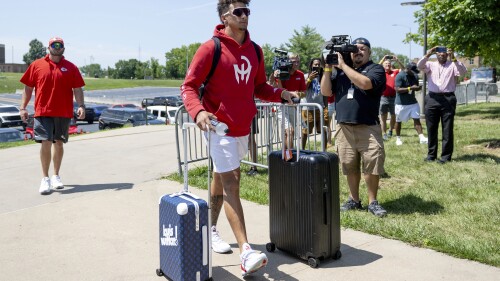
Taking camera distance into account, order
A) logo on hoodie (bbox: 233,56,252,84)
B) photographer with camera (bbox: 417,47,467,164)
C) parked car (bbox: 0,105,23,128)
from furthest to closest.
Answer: parked car (bbox: 0,105,23,128)
photographer with camera (bbox: 417,47,467,164)
logo on hoodie (bbox: 233,56,252,84)

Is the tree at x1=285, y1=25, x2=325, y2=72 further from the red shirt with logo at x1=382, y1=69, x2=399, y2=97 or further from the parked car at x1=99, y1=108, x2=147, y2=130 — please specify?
the red shirt with logo at x1=382, y1=69, x2=399, y2=97

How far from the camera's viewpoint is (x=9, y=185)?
6.88 m

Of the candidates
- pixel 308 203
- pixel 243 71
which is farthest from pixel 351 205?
pixel 243 71

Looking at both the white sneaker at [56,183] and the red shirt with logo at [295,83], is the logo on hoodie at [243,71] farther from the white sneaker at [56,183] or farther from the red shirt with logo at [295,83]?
the red shirt with logo at [295,83]

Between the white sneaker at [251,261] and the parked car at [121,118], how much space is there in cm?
2327

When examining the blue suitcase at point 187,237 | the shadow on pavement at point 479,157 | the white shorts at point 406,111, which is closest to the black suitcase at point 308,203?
the blue suitcase at point 187,237

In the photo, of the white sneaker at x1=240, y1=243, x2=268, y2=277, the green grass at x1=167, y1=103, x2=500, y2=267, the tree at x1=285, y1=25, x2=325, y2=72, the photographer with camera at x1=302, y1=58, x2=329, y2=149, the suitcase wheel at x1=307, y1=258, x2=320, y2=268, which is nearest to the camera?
the white sneaker at x1=240, y1=243, x2=268, y2=277

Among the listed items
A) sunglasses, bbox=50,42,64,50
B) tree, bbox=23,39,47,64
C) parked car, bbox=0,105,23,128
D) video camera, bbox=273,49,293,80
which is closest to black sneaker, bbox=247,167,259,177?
video camera, bbox=273,49,293,80

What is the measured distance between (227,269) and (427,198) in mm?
2930

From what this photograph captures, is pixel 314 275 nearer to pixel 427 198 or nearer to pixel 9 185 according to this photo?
pixel 427 198

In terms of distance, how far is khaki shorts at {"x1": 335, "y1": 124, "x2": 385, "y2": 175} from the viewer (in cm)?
511

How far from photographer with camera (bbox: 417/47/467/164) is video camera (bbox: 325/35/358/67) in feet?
10.5

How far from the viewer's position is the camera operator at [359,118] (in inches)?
199

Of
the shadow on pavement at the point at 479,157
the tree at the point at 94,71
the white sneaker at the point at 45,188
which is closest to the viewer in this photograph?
the white sneaker at the point at 45,188
